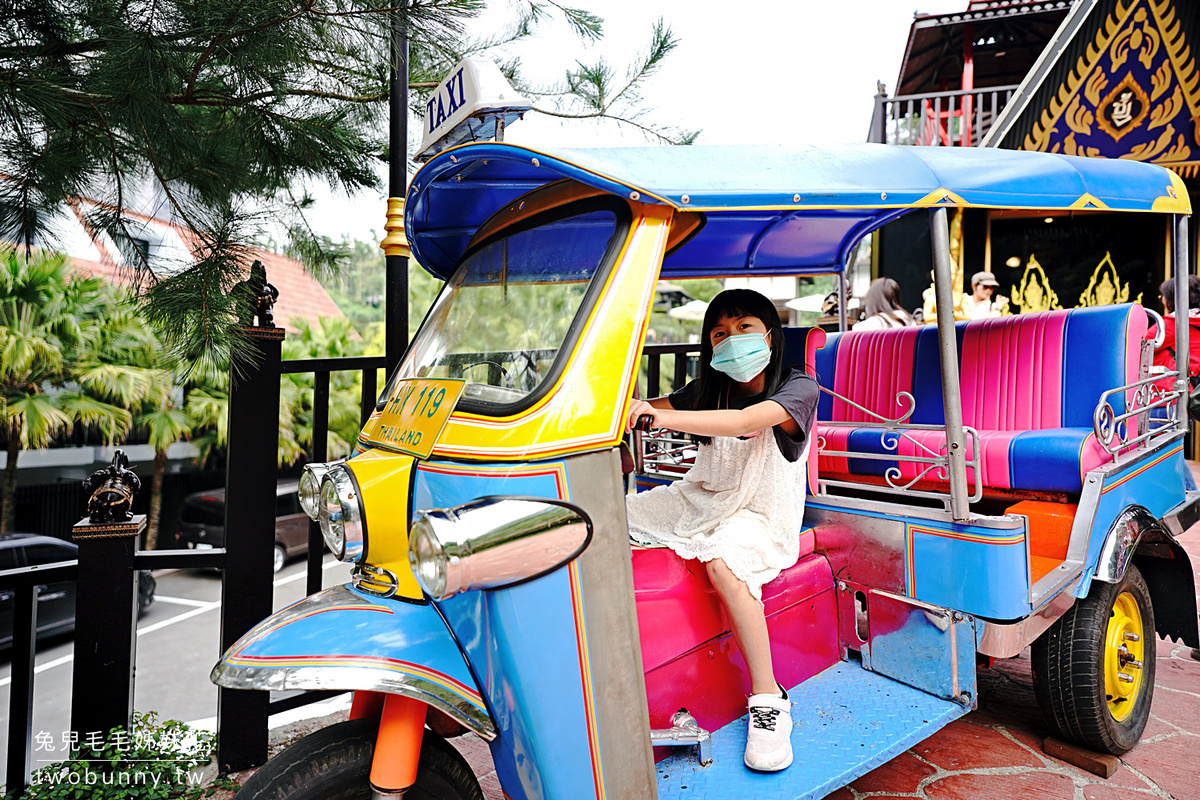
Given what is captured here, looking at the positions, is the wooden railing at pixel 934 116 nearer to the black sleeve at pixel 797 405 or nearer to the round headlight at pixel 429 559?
the black sleeve at pixel 797 405

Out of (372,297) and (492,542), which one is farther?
(372,297)

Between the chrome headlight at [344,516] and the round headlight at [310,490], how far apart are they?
0.13m

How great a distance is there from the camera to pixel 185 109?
304cm

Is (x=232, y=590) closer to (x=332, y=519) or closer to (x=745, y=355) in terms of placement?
(x=332, y=519)

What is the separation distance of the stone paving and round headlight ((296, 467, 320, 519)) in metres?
1.63

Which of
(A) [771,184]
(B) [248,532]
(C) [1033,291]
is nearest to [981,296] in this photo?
(C) [1033,291]

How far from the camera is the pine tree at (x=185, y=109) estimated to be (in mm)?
2406

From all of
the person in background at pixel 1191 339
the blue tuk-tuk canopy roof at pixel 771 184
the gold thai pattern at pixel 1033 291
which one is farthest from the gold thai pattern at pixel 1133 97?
the blue tuk-tuk canopy roof at pixel 771 184

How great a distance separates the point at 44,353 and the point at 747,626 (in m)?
14.6

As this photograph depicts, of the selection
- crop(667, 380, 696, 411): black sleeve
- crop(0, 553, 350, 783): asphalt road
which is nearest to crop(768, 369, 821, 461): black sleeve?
crop(667, 380, 696, 411): black sleeve

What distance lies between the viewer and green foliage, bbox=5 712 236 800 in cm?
286

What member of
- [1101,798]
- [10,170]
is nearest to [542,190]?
[10,170]

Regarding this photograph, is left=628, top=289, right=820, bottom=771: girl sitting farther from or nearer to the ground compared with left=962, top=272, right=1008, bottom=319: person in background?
nearer to the ground

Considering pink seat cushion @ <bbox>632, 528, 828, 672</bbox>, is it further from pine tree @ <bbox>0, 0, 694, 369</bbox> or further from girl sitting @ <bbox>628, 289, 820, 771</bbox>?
pine tree @ <bbox>0, 0, 694, 369</bbox>
